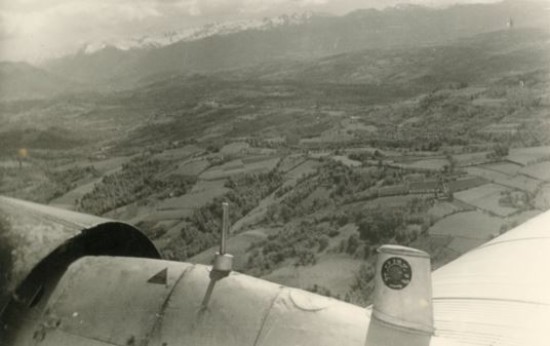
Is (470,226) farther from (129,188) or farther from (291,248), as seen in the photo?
(129,188)

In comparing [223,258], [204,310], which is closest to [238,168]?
[223,258]

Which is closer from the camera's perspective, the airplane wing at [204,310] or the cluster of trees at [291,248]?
the airplane wing at [204,310]

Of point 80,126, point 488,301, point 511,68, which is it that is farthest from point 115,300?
point 511,68

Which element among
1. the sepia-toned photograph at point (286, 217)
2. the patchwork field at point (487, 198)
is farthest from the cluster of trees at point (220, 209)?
the patchwork field at point (487, 198)

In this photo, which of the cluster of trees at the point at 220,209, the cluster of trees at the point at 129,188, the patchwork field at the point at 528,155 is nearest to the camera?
the cluster of trees at the point at 220,209

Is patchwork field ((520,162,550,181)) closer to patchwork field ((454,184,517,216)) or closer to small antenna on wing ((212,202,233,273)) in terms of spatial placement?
patchwork field ((454,184,517,216))

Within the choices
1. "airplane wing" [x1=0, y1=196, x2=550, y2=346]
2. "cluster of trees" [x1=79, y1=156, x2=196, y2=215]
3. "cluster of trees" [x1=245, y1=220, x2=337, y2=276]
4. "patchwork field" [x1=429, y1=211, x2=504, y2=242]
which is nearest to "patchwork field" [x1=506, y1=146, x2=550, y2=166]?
"patchwork field" [x1=429, y1=211, x2=504, y2=242]

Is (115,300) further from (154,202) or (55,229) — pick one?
(154,202)

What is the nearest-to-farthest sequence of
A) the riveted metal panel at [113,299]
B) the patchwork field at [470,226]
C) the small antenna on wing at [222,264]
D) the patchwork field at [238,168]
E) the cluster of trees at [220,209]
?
the riveted metal panel at [113,299] < the small antenna on wing at [222,264] < the patchwork field at [470,226] < the cluster of trees at [220,209] < the patchwork field at [238,168]

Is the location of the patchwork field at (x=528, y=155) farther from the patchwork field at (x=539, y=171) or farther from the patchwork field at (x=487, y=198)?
the patchwork field at (x=487, y=198)
